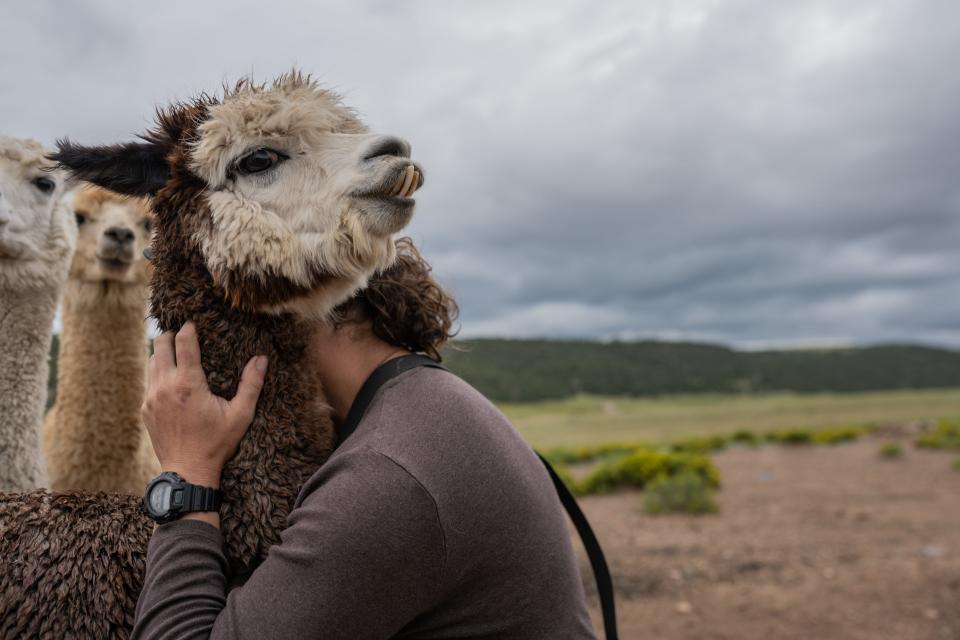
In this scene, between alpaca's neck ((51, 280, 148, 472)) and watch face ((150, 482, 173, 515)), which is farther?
alpaca's neck ((51, 280, 148, 472))

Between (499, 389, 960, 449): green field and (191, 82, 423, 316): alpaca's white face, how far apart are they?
4229 cm

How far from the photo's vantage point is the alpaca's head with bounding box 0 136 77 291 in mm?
3471

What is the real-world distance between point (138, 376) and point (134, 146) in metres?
2.14

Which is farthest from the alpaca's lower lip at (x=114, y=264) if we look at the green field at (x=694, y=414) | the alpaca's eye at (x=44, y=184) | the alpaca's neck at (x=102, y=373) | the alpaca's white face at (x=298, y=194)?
the green field at (x=694, y=414)

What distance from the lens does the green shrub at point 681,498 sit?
13305 mm

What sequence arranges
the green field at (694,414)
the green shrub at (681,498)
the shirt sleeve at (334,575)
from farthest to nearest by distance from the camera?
the green field at (694,414)
the green shrub at (681,498)
the shirt sleeve at (334,575)

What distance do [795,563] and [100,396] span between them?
8972mm

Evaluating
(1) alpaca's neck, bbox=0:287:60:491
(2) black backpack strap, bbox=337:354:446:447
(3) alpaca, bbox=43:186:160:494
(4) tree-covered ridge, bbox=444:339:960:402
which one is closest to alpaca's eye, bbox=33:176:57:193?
(3) alpaca, bbox=43:186:160:494

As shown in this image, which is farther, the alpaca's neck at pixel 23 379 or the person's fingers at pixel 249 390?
the alpaca's neck at pixel 23 379

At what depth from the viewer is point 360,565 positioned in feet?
4.90

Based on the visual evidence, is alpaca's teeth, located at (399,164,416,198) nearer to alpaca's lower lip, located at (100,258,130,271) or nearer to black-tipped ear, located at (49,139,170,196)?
black-tipped ear, located at (49,139,170,196)

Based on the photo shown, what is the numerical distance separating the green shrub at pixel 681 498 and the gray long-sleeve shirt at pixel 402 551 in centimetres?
1225

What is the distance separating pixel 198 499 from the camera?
1718 mm

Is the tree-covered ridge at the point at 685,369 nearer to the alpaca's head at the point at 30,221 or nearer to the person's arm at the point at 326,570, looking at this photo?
the alpaca's head at the point at 30,221
